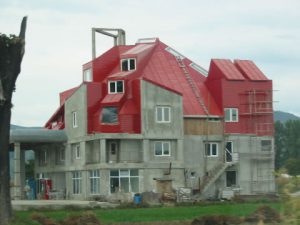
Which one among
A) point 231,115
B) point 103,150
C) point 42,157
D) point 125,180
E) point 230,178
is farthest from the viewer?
point 42,157

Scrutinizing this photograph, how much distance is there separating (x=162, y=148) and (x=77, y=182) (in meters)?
9.37

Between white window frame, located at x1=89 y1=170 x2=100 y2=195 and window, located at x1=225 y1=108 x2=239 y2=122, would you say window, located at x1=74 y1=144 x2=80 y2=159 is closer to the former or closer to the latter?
white window frame, located at x1=89 y1=170 x2=100 y2=195

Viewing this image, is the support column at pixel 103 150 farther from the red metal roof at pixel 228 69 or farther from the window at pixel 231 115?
the red metal roof at pixel 228 69

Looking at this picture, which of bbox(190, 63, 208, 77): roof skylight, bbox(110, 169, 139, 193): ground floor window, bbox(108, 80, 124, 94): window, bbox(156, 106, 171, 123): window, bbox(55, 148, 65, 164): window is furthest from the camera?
bbox(190, 63, 208, 77): roof skylight

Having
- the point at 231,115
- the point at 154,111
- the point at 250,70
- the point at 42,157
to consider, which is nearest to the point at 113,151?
the point at 154,111

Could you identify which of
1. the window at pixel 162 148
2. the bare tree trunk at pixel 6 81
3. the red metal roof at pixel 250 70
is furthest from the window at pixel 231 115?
the bare tree trunk at pixel 6 81

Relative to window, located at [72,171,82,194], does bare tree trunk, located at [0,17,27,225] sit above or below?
above

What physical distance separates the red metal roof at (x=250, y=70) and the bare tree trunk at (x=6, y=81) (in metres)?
Answer: 47.4

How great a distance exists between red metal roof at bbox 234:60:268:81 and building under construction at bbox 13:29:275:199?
10cm

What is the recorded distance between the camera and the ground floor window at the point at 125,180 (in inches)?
2719

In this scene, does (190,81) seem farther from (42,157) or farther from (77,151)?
(42,157)

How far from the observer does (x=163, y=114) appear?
71.9 m

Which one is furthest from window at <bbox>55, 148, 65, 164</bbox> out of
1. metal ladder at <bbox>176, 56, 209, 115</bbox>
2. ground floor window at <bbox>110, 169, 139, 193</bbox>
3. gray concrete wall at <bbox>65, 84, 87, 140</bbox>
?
metal ladder at <bbox>176, 56, 209, 115</bbox>

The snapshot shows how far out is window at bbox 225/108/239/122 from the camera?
250ft
